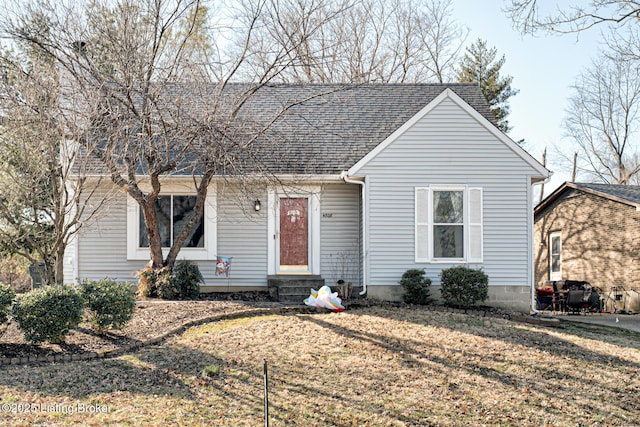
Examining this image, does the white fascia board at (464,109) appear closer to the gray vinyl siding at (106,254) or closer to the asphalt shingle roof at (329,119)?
the asphalt shingle roof at (329,119)

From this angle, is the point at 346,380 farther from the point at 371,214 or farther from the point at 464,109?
the point at 464,109

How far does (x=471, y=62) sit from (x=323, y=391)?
88.9 ft

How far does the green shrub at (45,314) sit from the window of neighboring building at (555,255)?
654 inches

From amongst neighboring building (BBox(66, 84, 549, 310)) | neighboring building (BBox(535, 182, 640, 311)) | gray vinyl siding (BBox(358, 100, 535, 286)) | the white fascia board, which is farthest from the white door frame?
neighboring building (BBox(535, 182, 640, 311))

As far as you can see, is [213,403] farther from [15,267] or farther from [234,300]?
[15,267]

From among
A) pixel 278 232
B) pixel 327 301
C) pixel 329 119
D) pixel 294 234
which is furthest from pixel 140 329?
pixel 329 119

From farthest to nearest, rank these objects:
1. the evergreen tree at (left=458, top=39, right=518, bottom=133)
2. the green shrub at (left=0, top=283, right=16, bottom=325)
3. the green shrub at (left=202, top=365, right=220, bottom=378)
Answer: the evergreen tree at (left=458, top=39, right=518, bottom=133) < the green shrub at (left=0, top=283, right=16, bottom=325) < the green shrub at (left=202, top=365, right=220, bottom=378)

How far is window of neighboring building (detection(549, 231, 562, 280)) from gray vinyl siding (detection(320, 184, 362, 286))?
30.6 feet

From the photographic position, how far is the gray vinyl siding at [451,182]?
14.1 meters

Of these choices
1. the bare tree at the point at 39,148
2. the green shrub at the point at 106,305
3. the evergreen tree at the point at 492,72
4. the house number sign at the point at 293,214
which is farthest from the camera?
the evergreen tree at the point at 492,72

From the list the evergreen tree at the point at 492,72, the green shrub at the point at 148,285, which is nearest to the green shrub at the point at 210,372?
the green shrub at the point at 148,285

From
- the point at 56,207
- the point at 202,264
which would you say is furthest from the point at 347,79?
the point at 56,207

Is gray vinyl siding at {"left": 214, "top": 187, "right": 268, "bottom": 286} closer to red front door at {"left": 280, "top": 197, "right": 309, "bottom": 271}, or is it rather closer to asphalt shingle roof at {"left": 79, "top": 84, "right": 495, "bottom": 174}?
red front door at {"left": 280, "top": 197, "right": 309, "bottom": 271}

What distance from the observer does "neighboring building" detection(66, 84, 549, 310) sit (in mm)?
14117
